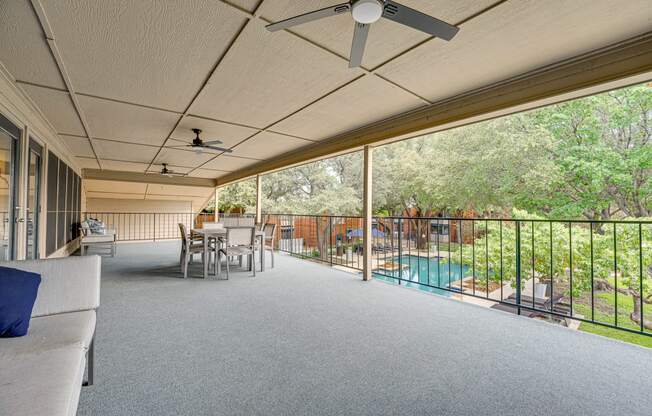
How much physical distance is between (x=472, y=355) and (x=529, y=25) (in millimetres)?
2150

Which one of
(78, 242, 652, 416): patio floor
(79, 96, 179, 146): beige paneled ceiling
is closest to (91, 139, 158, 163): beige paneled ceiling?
(79, 96, 179, 146): beige paneled ceiling

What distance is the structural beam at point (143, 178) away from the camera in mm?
7793

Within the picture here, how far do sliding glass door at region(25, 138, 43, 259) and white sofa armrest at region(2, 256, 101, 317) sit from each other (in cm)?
226

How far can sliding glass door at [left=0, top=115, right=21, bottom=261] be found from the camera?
2.66 metres

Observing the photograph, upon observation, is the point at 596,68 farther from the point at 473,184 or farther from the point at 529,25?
the point at 473,184

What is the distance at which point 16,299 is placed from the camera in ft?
4.73

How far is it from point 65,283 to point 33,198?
2745 mm

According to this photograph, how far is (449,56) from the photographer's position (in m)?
2.23

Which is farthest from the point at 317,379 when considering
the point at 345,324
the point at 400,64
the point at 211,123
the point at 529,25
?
the point at 211,123

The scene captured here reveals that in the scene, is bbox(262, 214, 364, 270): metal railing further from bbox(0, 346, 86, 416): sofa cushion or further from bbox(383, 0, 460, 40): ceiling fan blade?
bbox(0, 346, 86, 416): sofa cushion

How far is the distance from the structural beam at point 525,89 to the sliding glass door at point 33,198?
3824mm

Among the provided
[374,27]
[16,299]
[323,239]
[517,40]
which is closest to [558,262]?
[517,40]

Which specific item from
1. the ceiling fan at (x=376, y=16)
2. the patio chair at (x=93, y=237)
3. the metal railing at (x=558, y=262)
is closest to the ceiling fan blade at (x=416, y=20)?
the ceiling fan at (x=376, y=16)

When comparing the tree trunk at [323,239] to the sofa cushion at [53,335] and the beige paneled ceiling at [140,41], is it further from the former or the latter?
the sofa cushion at [53,335]
